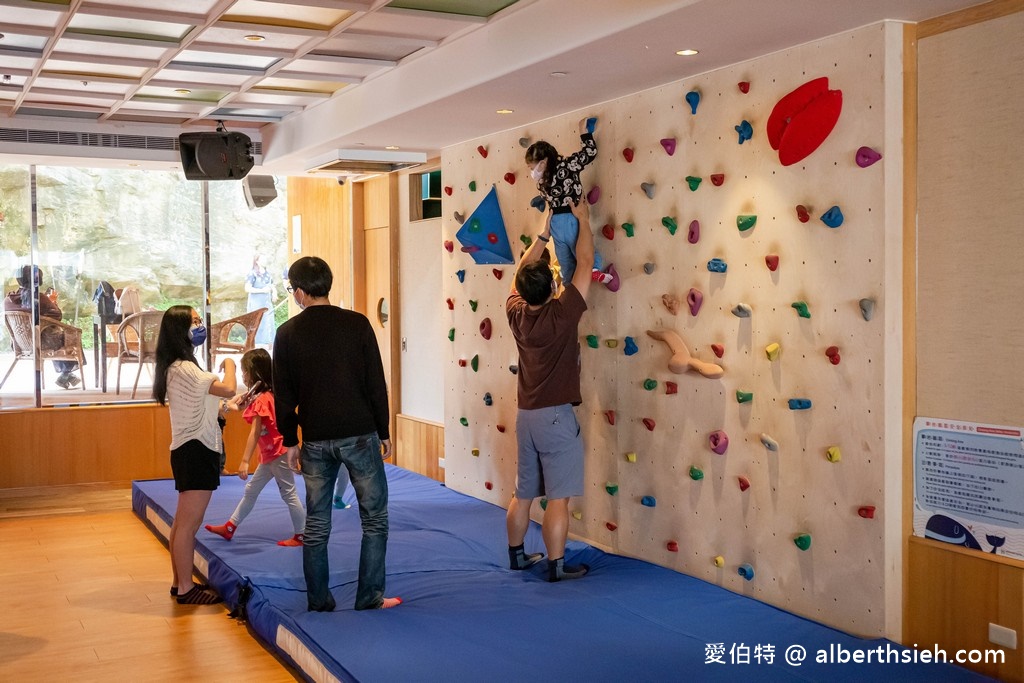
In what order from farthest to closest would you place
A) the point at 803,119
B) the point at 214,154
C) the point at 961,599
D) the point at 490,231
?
the point at 214,154 < the point at 490,231 < the point at 803,119 < the point at 961,599

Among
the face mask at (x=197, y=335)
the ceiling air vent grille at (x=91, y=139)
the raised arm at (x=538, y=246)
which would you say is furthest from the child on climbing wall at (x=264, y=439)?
the ceiling air vent grille at (x=91, y=139)

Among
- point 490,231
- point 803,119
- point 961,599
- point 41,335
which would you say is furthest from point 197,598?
point 41,335

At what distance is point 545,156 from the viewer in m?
5.51

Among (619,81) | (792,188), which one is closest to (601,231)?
(619,81)

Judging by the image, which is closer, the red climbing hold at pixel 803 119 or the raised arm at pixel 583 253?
the red climbing hold at pixel 803 119

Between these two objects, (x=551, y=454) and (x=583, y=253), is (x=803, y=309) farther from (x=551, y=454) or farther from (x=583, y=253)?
(x=551, y=454)

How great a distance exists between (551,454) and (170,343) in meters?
2.00

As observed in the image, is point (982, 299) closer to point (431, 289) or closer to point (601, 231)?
point (601, 231)

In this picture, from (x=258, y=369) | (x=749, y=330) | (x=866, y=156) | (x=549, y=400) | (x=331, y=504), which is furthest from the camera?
(x=258, y=369)

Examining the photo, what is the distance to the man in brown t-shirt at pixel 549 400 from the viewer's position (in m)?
5.12

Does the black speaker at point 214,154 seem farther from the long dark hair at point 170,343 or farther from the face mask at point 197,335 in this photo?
the long dark hair at point 170,343

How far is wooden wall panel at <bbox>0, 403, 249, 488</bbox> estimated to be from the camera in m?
8.48

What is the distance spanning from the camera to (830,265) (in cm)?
427

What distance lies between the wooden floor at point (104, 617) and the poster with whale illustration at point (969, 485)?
272 centimetres
